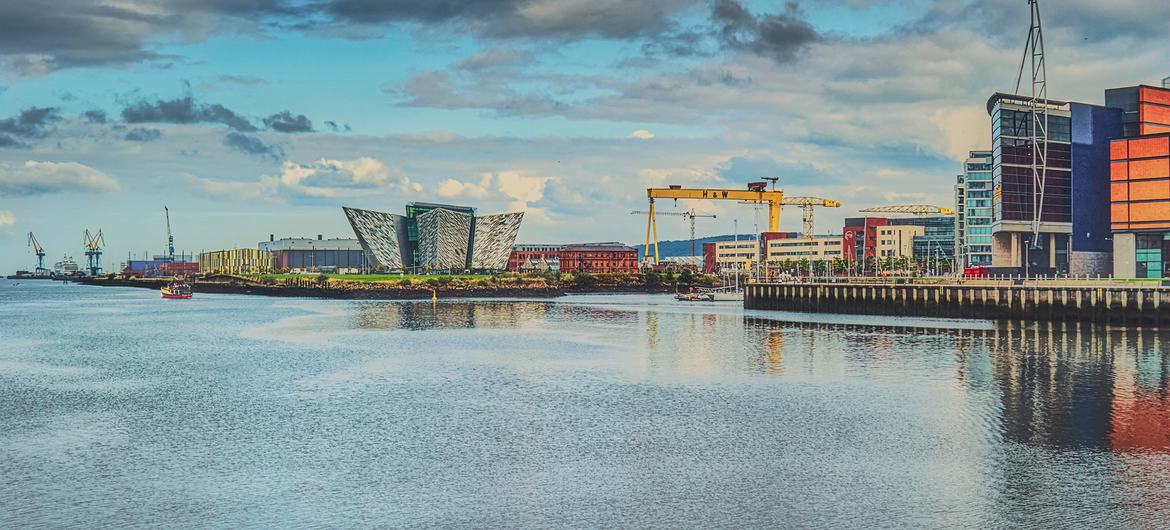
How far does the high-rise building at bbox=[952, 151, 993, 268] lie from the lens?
166 m

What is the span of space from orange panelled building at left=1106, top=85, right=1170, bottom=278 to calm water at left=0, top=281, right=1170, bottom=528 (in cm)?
5876

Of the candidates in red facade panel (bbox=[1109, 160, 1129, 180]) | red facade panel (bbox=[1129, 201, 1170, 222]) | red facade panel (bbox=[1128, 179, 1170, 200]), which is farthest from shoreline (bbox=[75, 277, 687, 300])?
red facade panel (bbox=[1128, 179, 1170, 200])

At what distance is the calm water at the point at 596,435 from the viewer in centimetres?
2292

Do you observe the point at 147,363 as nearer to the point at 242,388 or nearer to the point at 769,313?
the point at 242,388

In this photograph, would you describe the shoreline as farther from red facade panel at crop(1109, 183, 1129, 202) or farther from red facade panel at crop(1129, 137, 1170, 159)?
red facade panel at crop(1129, 137, 1170, 159)

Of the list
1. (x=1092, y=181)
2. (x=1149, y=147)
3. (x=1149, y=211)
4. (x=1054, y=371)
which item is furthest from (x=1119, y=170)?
(x=1054, y=371)

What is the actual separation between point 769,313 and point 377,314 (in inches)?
1679

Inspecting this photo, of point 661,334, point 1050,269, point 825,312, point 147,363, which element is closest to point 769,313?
point 825,312

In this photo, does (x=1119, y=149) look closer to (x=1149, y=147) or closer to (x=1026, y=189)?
(x=1149, y=147)

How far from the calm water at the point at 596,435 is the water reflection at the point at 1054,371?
0.22 metres

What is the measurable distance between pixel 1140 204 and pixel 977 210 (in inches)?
2133

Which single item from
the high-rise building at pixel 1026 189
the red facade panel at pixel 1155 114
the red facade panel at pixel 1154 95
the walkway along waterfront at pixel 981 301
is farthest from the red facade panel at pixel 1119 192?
the walkway along waterfront at pixel 981 301

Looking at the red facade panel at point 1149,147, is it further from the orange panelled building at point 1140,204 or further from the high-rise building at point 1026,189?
the high-rise building at point 1026,189

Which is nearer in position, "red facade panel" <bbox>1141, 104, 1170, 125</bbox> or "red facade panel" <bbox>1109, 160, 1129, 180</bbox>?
"red facade panel" <bbox>1109, 160, 1129, 180</bbox>
